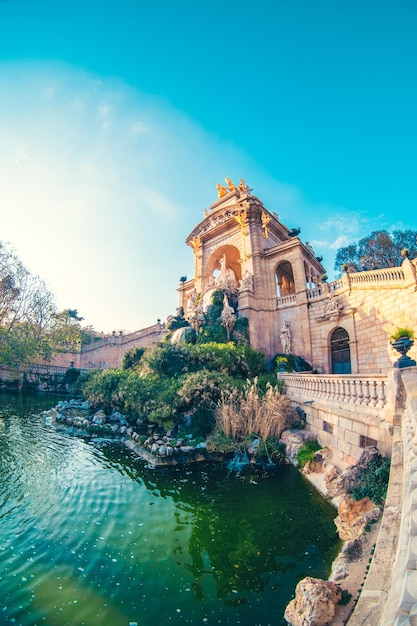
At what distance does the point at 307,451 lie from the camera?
7680 mm

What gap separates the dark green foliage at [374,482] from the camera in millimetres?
4488

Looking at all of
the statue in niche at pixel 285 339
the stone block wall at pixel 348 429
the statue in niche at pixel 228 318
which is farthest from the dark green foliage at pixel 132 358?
the stone block wall at pixel 348 429

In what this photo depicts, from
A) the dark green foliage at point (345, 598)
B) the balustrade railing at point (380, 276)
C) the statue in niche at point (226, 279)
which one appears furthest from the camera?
the statue in niche at point (226, 279)

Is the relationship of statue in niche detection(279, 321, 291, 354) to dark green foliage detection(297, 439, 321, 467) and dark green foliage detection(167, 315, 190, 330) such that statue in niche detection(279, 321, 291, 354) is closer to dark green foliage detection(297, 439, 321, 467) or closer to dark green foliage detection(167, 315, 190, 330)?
dark green foliage detection(167, 315, 190, 330)

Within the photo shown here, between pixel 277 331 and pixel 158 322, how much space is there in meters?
12.4

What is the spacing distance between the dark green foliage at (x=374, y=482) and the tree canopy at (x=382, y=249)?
2240cm

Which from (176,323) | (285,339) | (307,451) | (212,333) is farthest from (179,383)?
(176,323)

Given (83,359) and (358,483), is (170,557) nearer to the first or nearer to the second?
(358,483)

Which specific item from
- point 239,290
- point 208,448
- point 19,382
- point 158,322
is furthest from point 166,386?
point 19,382

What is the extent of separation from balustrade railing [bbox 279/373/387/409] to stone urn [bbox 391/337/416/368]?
0.41 meters

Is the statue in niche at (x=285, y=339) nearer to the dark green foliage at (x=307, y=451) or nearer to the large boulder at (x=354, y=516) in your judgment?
the dark green foliage at (x=307, y=451)

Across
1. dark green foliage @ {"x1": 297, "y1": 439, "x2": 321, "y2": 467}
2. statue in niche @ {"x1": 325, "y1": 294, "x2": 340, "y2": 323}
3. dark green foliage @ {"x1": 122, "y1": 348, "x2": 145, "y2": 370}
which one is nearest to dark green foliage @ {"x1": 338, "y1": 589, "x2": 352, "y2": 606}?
dark green foliage @ {"x1": 297, "y1": 439, "x2": 321, "y2": 467}

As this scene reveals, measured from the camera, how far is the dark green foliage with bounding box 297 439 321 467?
739cm

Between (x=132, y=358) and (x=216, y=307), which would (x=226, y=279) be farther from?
(x=132, y=358)
